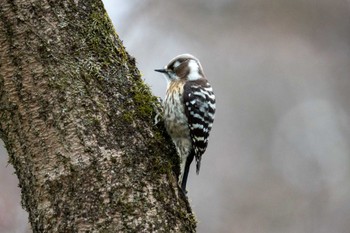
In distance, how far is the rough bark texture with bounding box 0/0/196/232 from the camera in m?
3.29

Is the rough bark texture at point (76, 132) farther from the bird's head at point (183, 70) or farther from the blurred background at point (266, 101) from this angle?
the blurred background at point (266, 101)

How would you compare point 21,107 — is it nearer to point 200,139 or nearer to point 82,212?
point 82,212

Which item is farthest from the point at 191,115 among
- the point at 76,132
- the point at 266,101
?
the point at 266,101

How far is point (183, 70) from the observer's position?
5.39 meters

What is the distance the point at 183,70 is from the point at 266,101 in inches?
227

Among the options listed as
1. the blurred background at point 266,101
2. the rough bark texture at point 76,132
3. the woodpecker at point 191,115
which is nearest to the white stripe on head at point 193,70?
the woodpecker at point 191,115

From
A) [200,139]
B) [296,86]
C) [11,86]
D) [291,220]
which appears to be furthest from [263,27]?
[11,86]

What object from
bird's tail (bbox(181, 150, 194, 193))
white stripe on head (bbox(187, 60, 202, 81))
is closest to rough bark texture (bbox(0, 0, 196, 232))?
bird's tail (bbox(181, 150, 194, 193))

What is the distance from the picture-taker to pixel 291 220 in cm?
1014

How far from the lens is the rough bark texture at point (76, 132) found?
10.8ft

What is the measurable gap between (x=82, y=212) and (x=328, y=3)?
32.4ft

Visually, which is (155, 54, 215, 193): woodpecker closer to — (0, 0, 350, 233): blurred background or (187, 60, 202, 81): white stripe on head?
(187, 60, 202, 81): white stripe on head

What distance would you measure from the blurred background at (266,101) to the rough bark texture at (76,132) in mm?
5917

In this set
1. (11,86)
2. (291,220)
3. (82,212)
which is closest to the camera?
(82,212)
